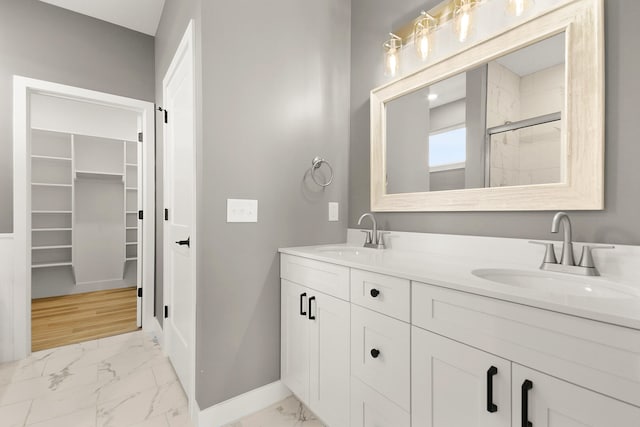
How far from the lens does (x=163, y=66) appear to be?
7.69ft

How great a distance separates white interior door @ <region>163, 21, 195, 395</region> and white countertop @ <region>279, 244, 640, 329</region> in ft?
2.20

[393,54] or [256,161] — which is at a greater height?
[393,54]

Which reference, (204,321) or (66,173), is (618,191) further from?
(66,173)

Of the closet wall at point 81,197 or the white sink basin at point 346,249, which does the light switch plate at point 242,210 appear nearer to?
the white sink basin at point 346,249

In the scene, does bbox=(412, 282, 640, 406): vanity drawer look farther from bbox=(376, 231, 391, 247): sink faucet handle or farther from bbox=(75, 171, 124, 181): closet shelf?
bbox=(75, 171, 124, 181): closet shelf

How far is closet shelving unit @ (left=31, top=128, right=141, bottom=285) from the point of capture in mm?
3604

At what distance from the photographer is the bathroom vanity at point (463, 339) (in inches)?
24.8

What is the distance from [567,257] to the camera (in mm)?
1008

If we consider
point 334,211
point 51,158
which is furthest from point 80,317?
point 334,211

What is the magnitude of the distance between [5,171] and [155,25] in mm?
1679

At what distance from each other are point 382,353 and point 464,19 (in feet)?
5.10

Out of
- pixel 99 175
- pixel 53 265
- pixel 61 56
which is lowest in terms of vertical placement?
A: pixel 53 265

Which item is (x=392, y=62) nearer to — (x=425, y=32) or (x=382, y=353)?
(x=425, y=32)

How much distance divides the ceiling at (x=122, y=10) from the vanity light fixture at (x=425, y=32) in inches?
81.6
